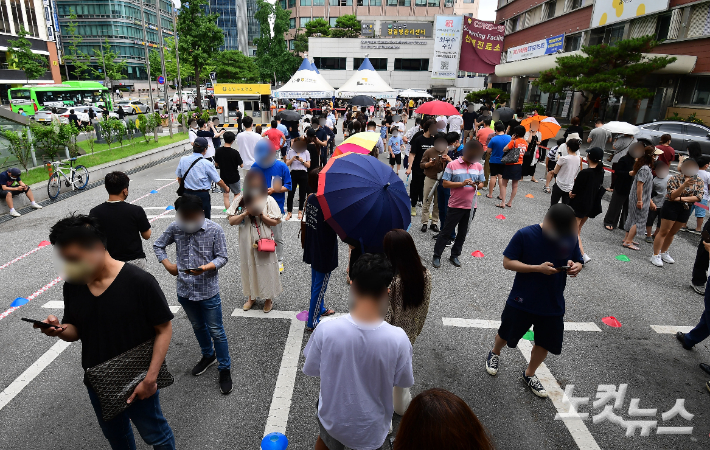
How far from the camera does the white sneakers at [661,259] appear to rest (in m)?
6.59

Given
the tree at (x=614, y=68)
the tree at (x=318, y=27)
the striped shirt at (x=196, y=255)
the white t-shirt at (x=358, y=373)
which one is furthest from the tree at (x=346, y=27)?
the white t-shirt at (x=358, y=373)

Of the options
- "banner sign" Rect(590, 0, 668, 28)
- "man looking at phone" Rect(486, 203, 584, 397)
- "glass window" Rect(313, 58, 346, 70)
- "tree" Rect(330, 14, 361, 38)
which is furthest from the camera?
"tree" Rect(330, 14, 361, 38)

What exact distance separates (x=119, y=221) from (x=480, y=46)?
107 ft

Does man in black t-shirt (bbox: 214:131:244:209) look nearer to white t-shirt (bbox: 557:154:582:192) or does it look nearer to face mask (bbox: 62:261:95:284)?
face mask (bbox: 62:261:95:284)

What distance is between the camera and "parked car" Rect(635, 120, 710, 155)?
1483 centimetres

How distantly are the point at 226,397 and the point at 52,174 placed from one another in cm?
969

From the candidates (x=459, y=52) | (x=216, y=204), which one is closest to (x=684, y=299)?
(x=216, y=204)

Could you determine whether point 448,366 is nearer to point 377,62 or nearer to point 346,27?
point 377,62

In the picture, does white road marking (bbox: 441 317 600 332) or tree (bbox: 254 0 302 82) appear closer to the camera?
white road marking (bbox: 441 317 600 332)

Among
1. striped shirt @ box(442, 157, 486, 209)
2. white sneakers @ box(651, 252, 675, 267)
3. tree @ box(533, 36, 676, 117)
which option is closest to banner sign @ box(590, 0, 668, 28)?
tree @ box(533, 36, 676, 117)

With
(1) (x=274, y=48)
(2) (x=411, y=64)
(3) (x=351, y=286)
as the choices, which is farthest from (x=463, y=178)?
(1) (x=274, y=48)

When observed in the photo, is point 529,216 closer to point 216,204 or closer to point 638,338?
point 638,338

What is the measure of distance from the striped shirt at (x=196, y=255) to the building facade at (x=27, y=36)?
2134 inches

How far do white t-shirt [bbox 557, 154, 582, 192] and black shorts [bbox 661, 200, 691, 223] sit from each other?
1472 millimetres
